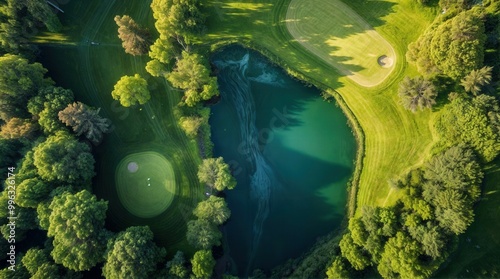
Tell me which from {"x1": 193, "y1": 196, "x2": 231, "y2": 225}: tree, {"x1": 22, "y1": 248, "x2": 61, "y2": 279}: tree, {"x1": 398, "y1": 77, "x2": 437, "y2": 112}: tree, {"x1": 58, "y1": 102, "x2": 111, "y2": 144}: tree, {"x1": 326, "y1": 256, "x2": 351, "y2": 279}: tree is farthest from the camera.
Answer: {"x1": 398, "y1": 77, "x2": 437, "y2": 112}: tree

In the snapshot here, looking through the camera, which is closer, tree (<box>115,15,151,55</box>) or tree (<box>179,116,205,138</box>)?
tree (<box>115,15,151,55</box>)

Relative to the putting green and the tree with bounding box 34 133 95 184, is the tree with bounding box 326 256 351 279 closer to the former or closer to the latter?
the putting green

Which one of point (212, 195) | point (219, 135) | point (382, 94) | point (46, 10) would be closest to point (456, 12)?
point (382, 94)

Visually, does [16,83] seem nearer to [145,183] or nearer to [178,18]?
[145,183]

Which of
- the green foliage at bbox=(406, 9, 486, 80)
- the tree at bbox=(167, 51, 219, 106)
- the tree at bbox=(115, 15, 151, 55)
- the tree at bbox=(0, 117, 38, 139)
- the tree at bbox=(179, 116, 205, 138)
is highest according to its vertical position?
the green foliage at bbox=(406, 9, 486, 80)

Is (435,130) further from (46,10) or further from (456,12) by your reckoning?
(46,10)

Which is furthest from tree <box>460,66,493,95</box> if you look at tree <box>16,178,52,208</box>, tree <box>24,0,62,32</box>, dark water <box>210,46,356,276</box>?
tree <box>24,0,62,32</box>

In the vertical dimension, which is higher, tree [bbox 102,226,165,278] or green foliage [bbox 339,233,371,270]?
green foliage [bbox 339,233,371,270]

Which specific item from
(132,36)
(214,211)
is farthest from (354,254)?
(132,36)
